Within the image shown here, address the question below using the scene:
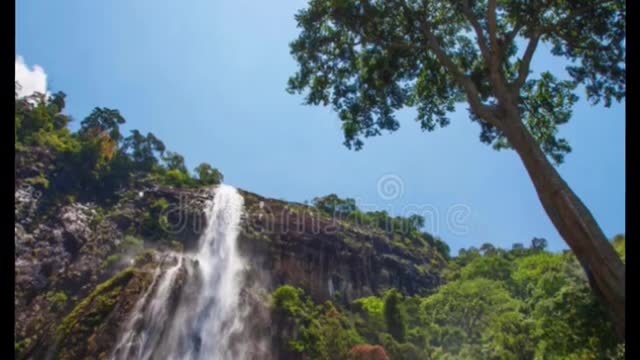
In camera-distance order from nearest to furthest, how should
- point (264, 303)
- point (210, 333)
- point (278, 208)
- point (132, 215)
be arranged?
point (210, 333)
point (264, 303)
point (132, 215)
point (278, 208)

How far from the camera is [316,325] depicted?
29.8 metres

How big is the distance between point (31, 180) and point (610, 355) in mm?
39767

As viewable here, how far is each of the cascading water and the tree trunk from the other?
22.8 m

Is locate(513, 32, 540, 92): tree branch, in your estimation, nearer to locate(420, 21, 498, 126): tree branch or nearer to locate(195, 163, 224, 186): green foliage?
locate(420, 21, 498, 126): tree branch

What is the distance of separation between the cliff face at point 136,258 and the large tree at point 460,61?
19.4m

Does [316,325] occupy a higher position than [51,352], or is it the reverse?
[316,325]

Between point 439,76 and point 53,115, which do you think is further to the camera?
point 53,115

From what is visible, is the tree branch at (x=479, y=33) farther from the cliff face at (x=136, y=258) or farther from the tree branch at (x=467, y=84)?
the cliff face at (x=136, y=258)

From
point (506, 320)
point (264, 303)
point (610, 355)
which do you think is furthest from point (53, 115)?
point (610, 355)

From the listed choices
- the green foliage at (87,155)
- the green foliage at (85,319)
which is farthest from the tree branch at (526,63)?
the green foliage at (87,155)

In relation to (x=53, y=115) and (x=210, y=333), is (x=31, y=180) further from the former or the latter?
(x=210, y=333)

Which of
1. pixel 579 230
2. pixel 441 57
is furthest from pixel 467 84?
pixel 579 230

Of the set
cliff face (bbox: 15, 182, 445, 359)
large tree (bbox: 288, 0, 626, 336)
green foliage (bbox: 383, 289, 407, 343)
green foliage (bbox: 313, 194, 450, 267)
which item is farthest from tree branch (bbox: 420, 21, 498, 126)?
green foliage (bbox: 313, 194, 450, 267)

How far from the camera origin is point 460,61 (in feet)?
38.5
